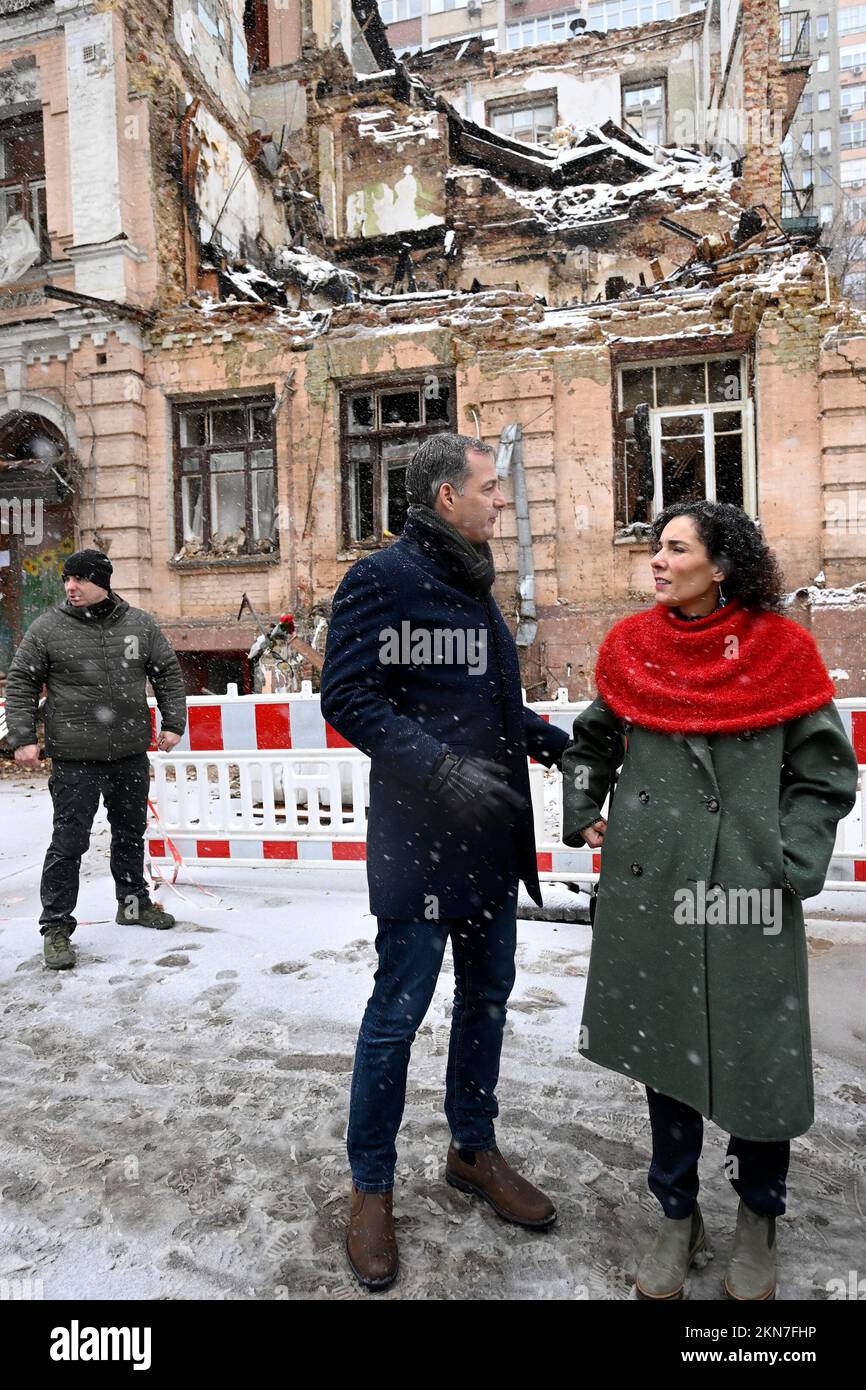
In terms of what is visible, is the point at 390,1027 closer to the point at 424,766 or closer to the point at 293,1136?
the point at 424,766

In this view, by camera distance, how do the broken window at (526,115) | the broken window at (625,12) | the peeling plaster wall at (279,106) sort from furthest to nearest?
the broken window at (625,12) → the broken window at (526,115) → the peeling plaster wall at (279,106)

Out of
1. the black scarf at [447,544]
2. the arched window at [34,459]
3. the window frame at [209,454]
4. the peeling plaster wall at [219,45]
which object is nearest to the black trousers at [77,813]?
the black scarf at [447,544]

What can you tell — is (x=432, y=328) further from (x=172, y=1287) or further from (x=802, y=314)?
(x=172, y=1287)

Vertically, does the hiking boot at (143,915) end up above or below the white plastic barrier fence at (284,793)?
below

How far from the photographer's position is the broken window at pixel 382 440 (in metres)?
12.6

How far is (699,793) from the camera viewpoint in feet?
6.58

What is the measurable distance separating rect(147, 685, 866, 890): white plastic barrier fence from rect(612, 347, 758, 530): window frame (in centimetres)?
693

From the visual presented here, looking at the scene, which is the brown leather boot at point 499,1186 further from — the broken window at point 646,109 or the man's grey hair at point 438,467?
the broken window at point 646,109

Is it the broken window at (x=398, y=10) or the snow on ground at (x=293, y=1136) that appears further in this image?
the broken window at (x=398, y=10)

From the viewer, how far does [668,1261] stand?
202 centimetres

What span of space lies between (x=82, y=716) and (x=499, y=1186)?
328 centimetres

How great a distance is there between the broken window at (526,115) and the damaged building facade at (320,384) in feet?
23.3

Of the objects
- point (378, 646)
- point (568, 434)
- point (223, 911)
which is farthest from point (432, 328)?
point (378, 646)

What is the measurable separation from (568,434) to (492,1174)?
10.9 meters
